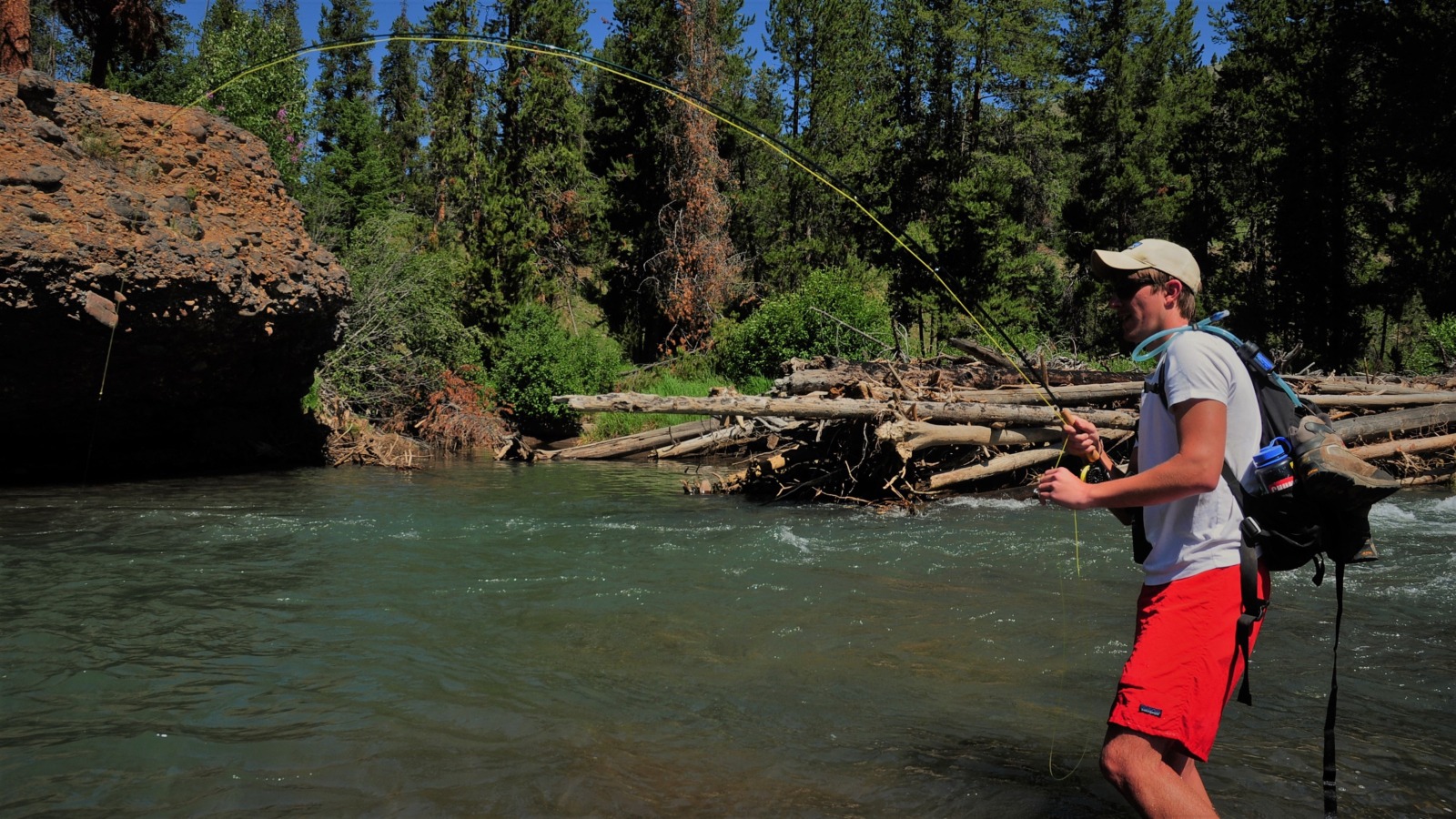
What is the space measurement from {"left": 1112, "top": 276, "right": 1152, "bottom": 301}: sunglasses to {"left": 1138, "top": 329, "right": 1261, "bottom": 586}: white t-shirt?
26cm

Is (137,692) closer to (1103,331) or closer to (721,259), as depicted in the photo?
(721,259)

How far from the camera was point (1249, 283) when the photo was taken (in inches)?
1359

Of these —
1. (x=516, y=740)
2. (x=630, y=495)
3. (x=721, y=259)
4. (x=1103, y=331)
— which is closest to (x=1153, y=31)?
(x=1103, y=331)

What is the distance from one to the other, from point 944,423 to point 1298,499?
851cm

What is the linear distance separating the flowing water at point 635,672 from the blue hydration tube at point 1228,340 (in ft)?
5.72

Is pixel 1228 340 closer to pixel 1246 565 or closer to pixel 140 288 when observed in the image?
pixel 1246 565

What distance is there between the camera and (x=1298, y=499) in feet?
10.1

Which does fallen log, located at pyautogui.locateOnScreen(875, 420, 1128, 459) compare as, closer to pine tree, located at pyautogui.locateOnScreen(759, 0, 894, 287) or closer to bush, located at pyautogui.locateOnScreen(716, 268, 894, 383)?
bush, located at pyautogui.locateOnScreen(716, 268, 894, 383)

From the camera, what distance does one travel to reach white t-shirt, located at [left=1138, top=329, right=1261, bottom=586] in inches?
120

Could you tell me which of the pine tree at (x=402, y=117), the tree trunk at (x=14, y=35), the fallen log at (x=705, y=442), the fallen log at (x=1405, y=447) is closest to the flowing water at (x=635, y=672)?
the fallen log at (x=1405, y=447)

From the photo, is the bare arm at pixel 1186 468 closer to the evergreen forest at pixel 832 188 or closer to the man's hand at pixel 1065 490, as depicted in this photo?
the man's hand at pixel 1065 490

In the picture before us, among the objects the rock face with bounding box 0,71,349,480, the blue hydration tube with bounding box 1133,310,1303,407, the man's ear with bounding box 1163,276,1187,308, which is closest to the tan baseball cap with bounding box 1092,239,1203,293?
the man's ear with bounding box 1163,276,1187,308

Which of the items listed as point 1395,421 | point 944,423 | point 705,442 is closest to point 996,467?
point 944,423

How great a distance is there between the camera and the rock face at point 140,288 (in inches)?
413
